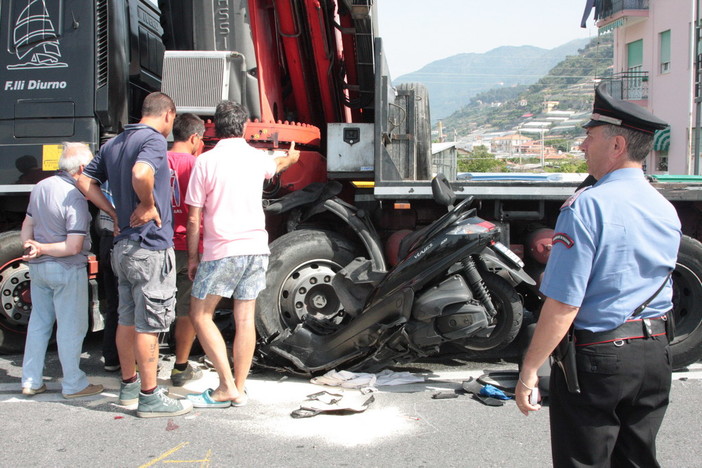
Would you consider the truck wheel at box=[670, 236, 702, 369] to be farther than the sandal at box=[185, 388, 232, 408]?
Yes

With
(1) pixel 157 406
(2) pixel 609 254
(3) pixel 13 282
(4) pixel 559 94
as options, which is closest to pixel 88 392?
(1) pixel 157 406

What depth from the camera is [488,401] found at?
4.63 meters

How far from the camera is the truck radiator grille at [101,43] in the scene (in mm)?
5652

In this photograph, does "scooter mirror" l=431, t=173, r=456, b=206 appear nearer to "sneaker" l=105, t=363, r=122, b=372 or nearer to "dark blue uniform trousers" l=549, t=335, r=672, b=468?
"dark blue uniform trousers" l=549, t=335, r=672, b=468

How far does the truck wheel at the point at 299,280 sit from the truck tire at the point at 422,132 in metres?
1.16

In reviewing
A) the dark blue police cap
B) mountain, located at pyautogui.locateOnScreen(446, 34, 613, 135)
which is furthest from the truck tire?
mountain, located at pyautogui.locateOnScreen(446, 34, 613, 135)

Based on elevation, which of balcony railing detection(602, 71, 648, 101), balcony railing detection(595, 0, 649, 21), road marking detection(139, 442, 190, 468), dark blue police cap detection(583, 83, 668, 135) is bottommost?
road marking detection(139, 442, 190, 468)

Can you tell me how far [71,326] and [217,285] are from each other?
3.88ft

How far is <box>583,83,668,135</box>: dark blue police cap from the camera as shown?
2.52 metres

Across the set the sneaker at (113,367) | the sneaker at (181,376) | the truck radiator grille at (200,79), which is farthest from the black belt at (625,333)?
the sneaker at (113,367)

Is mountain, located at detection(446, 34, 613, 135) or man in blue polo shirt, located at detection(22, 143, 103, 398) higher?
mountain, located at detection(446, 34, 613, 135)

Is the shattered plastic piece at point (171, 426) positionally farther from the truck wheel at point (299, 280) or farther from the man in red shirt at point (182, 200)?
the truck wheel at point (299, 280)

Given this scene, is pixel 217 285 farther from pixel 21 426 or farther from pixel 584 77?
pixel 584 77

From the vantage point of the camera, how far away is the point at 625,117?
2.53 metres
